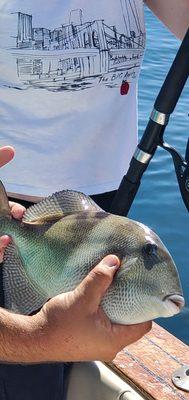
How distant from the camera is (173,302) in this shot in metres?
1.26

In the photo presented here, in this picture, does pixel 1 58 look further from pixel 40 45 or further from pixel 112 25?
pixel 112 25

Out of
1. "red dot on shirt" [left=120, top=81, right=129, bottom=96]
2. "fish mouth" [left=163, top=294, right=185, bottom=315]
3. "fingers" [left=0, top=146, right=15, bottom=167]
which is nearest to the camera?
"fish mouth" [left=163, top=294, right=185, bottom=315]

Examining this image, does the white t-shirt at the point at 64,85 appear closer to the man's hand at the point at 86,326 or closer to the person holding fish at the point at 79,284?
the person holding fish at the point at 79,284

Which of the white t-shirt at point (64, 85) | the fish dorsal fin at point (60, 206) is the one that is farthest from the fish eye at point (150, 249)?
the white t-shirt at point (64, 85)

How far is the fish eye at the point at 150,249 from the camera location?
1281mm

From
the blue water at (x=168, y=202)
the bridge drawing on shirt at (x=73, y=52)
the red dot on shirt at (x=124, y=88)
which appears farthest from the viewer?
the blue water at (x=168, y=202)

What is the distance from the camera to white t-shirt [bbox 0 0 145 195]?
6.19 ft

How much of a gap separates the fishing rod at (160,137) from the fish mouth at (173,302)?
70 cm

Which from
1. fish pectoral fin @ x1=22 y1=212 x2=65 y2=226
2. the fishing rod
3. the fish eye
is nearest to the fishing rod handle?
the fishing rod

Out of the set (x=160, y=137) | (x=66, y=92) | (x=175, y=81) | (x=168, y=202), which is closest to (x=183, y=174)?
(x=160, y=137)

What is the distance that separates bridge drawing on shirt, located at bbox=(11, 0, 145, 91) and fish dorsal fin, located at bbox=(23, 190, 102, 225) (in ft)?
1.70

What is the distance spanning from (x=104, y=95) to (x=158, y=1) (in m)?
0.31

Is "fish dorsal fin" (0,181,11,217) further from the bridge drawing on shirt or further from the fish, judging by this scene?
the bridge drawing on shirt

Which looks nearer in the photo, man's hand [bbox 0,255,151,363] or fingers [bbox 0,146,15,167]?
man's hand [bbox 0,255,151,363]
